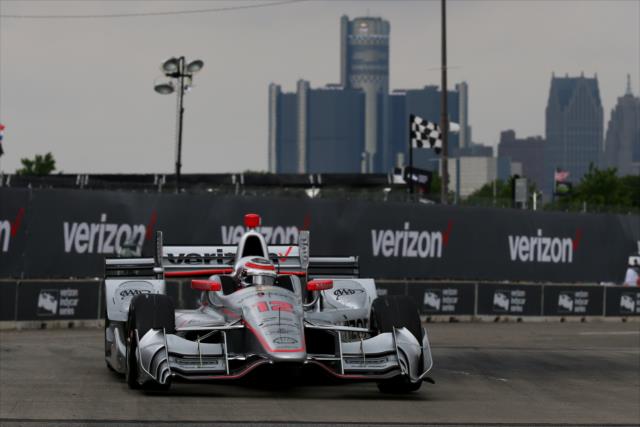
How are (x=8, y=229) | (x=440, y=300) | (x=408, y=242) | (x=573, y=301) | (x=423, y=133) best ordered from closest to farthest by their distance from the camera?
(x=8, y=229) → (x=440, y=300) → (x=408, y=242) → (x=573, y=301) → (x=423, y=133)

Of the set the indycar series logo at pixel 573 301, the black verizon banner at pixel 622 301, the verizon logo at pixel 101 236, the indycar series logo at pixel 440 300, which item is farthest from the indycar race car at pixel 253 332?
the black verizon banner at pixel 622 301

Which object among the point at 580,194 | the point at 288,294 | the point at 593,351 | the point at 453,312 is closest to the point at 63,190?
the point at 453,312

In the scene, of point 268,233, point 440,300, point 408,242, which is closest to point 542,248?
point 408,242

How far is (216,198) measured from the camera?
98.9ft

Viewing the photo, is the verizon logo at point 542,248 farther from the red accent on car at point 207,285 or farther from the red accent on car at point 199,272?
the red accent on car at point 207,285

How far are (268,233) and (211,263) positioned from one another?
13.3 metres

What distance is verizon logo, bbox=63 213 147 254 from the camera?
28.1 metres

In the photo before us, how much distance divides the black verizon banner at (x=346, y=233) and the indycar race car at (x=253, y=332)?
11.2 meters

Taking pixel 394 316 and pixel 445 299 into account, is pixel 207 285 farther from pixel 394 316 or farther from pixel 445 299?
pixel 445 299

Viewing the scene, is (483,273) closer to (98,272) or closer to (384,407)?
(98,272)

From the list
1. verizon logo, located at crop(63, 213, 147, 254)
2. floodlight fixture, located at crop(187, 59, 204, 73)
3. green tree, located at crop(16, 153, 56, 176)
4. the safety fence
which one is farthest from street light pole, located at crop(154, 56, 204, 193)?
green tree, located at crop(16, 153, 56, 176)

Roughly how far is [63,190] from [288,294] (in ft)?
49.3

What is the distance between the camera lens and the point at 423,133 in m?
40.4

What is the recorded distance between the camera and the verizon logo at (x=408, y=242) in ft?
105
